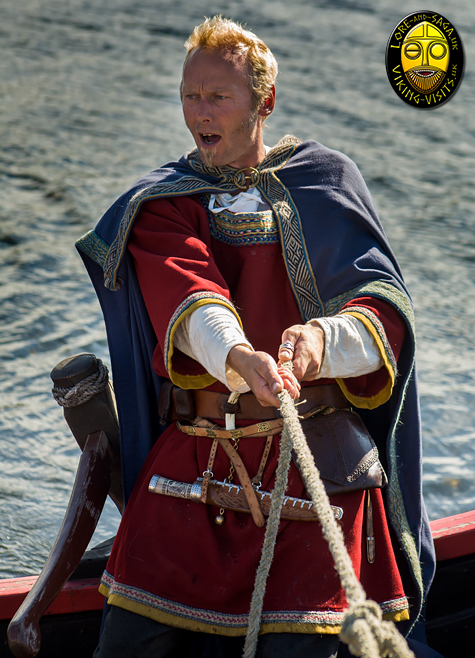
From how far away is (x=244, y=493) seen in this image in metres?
1.64

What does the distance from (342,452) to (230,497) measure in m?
0.26

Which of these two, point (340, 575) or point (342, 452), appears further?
point (342, 452)

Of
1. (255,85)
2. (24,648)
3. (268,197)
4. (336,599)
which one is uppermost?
(255,85)

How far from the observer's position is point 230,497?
1647 millimetres

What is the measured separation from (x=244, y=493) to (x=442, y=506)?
1699mm

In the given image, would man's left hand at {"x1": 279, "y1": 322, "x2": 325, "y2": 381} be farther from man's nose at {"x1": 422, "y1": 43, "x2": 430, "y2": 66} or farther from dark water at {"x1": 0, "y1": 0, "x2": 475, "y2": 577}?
man's nose at {"x1": 422, "y1": 43, "x2": 430, "y2": 66}

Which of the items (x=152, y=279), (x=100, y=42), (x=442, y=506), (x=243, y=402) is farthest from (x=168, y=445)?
(x=100, y=42)

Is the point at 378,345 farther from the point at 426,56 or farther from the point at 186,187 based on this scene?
the point at 426,56

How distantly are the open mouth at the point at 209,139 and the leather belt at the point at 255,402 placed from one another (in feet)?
1.96

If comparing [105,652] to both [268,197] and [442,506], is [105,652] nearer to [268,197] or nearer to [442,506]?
[268,197]

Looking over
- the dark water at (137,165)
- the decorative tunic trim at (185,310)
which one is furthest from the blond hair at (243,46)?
the dark water at (137,165)

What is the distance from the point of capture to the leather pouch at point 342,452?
1.63m

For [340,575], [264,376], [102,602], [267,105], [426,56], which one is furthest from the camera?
[426,56]

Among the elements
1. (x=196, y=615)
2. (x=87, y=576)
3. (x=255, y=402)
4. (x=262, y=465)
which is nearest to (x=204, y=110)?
(x=255, y=402)
